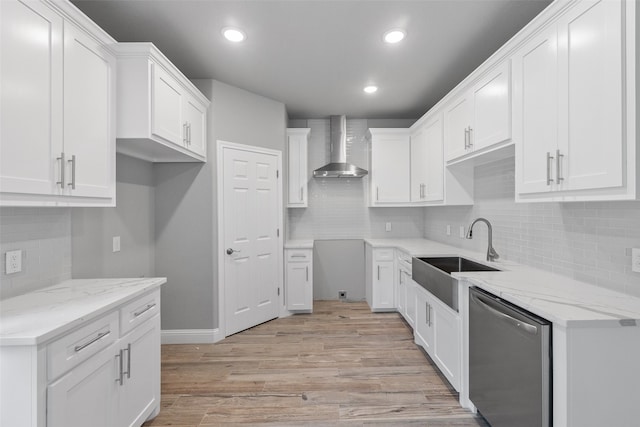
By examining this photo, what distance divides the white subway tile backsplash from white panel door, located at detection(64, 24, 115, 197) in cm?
33

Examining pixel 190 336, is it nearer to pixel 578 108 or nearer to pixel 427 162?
pixel 427 162

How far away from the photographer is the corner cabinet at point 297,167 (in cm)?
421

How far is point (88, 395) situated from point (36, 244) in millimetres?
939

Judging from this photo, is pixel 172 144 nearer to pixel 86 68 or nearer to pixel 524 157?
pixel 86 68

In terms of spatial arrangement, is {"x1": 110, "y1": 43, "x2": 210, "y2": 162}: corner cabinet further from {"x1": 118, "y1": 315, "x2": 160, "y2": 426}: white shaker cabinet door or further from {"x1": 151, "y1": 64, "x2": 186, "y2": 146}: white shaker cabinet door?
{"x1": 118, "y1": 315, "x2": 160, "y2": 426}: white shaker cabinet door

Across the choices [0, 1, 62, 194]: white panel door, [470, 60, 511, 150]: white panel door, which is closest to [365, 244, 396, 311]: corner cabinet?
[470, 60, 511, 150]: white panel door

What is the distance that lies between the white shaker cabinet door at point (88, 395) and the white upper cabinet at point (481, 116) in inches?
107

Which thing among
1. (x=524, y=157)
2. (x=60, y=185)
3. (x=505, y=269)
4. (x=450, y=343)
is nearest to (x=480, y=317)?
(x=450, y=343)

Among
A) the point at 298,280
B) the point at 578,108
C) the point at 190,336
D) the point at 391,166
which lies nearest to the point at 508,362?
the point at 578,108

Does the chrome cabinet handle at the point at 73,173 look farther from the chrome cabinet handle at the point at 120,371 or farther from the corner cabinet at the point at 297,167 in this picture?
the corner cabinet at the point at 297,167

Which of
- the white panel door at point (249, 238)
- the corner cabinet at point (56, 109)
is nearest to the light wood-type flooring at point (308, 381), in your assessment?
the white panel door at point (249, 238)

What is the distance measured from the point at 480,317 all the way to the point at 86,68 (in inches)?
108

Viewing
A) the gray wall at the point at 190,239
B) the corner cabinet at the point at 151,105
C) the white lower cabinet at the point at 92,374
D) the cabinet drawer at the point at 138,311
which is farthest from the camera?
the gray wall at the point at 190,239

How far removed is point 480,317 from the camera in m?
1.79
